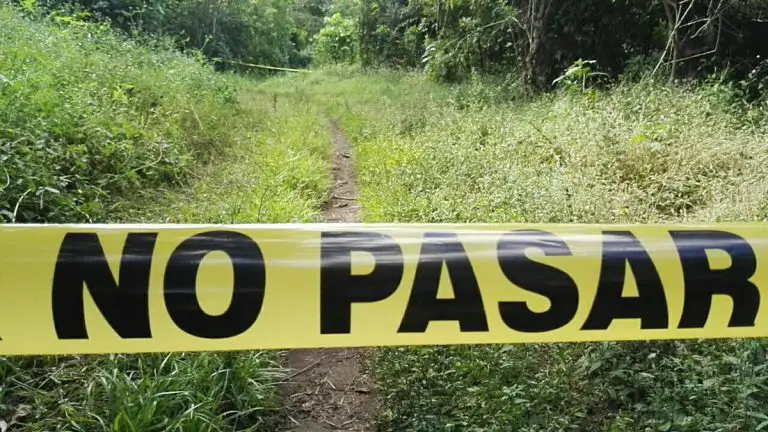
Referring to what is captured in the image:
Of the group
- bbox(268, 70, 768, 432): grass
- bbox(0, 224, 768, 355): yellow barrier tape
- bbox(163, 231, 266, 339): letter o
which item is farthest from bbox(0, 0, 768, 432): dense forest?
bbox(163, 231, 266, 339): letter o

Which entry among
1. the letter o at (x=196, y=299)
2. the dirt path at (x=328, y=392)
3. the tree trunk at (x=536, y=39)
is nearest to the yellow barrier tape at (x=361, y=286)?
the letter o at (x=196, y=299)

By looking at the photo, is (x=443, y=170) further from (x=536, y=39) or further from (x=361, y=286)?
(x=536, y=39)

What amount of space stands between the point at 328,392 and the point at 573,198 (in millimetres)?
2224

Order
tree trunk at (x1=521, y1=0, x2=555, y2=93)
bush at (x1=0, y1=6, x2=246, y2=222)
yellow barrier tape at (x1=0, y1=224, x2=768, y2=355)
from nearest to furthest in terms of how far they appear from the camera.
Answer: yellow barrier tape at (x1=0, y1=224, x2=768, y2=355) → bush at (x1=0, y1=6, x2=246, y2=222) → tree trunk at (x1=521, y1=0, x2=555, y2=93)

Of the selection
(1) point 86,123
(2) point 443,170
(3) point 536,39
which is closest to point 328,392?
(1) point 86,123

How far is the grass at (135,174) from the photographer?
2.10 metres

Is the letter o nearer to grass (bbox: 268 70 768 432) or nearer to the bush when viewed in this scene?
grass (bbox: 268 70 768 432)

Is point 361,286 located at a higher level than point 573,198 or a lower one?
higher

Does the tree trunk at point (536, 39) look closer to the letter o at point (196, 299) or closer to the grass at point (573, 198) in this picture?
the grass at point (573, 198)

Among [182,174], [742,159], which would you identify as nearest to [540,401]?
[742,159]

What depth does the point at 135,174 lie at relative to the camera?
3998mm

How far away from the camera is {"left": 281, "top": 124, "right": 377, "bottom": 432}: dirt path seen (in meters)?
2.35

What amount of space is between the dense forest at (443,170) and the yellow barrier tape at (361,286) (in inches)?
8.0

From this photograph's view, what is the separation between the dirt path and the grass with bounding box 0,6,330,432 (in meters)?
0.11
